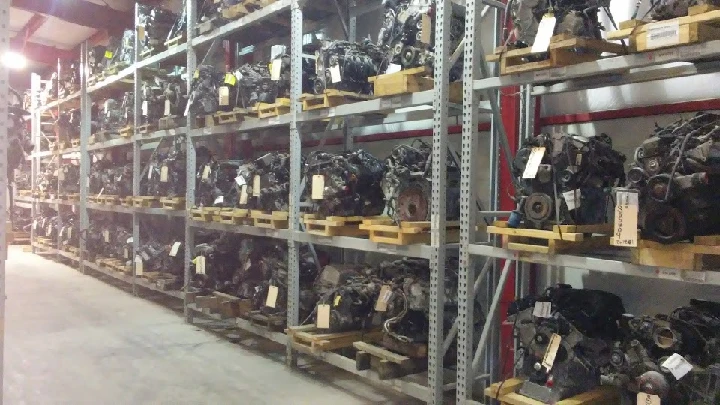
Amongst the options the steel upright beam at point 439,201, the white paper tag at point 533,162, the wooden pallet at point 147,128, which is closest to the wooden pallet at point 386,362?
the steel upright beam at point 439,201

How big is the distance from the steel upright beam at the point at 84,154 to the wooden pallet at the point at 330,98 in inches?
269

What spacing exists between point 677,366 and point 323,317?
8.98 ft

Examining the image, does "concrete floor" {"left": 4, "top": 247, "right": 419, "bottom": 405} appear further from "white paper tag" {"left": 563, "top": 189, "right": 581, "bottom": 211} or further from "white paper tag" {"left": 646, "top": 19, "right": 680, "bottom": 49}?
"white paper tag" {"left": 646, "top": 19, "right": 680, "bottom": 49}

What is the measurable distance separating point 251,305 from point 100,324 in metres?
2.09

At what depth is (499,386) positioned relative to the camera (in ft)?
11.2

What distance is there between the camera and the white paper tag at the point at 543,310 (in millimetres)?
3365

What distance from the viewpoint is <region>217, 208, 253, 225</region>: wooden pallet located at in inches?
232

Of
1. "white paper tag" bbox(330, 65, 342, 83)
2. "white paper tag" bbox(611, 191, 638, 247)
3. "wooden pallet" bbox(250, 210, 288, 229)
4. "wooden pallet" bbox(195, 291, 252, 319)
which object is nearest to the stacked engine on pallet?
"white paper tag" bbox(611, 191, 638, 247)

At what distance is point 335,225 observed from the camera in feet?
15.5

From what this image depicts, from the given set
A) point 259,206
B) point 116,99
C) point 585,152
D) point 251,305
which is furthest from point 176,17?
point 585,152

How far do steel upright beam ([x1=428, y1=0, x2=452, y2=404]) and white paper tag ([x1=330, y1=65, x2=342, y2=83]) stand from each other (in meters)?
1.05

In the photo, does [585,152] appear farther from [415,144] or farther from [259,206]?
[259,206]

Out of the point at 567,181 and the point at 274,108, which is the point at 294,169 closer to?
the point at 274,108

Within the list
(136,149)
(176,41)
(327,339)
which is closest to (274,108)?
(327,339)
